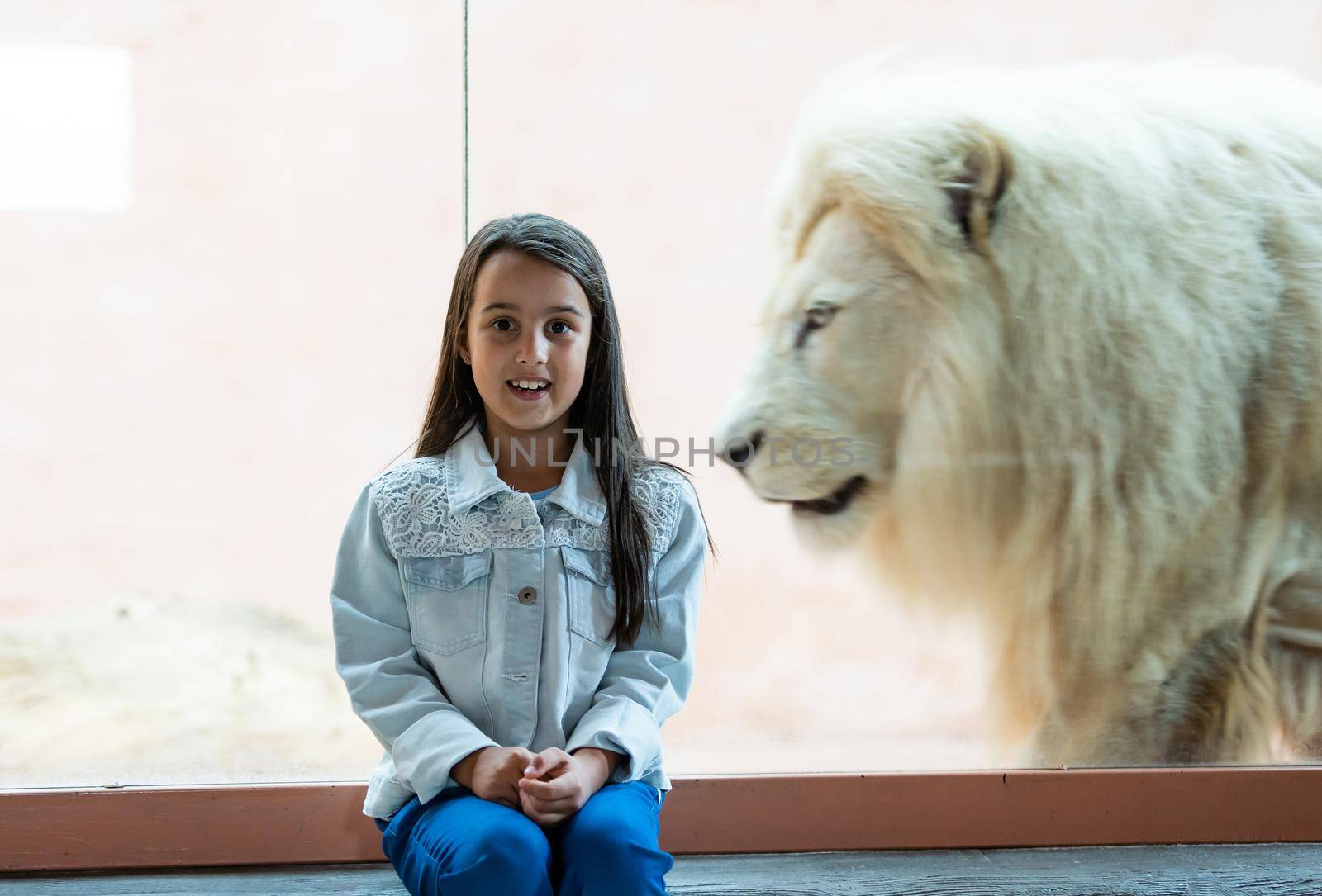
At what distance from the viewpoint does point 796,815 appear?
4.57 ft

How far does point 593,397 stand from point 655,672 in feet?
0.97

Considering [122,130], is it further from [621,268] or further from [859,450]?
[859,450]

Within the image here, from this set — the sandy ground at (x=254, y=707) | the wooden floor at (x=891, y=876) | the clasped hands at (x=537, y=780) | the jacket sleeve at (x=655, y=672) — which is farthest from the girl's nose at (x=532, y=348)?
the wooden floor at (x=891, y=876)

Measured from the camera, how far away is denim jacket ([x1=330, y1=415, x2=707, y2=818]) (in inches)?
38.6

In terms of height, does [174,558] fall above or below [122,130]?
below

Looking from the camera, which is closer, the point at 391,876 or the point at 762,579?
the point at 391,876

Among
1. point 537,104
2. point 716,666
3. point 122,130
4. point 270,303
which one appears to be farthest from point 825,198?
point 122,130

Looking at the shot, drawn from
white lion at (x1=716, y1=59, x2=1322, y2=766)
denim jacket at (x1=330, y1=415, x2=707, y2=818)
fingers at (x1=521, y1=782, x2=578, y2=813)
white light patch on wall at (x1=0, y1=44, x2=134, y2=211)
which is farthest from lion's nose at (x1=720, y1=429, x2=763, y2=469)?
white light patch on wall at (x1=0, y1=44, x2=134, y2=211)

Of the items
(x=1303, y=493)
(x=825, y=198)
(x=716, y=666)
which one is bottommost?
(x=716, y=666)

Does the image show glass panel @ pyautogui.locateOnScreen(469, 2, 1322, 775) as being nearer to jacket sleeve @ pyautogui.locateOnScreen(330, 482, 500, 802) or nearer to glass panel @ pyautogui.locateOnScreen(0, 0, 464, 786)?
glass panel @ pyautogui.locateOnScreen(0, 0, 464, 786)

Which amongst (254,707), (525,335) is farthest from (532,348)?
(254,707)

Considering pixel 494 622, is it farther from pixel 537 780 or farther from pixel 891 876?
pixel 891 876

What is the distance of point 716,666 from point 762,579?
134mm

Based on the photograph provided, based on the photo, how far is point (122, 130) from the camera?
1.36 m
